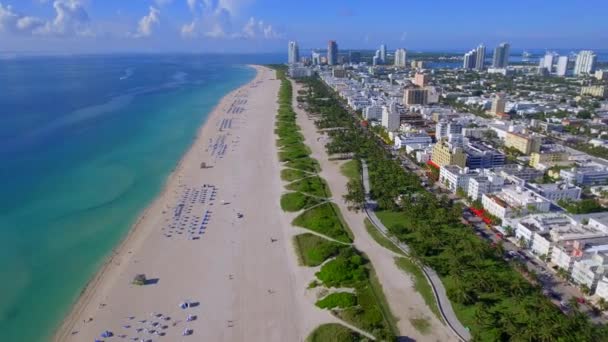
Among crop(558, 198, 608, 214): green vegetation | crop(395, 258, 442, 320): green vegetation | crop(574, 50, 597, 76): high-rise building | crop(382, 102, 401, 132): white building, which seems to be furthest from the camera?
crop(574, 50, 597, 76): high-rise building

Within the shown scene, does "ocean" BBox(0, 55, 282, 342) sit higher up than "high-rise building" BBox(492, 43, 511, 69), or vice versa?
"high-rise building" BBox(492, 43, 511, 69)

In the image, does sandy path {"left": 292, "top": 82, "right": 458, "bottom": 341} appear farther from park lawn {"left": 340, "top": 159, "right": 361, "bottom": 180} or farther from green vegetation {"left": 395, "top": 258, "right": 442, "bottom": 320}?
park lawn {"left": 340, "top": 159, "right": 361, "bottom": 180}

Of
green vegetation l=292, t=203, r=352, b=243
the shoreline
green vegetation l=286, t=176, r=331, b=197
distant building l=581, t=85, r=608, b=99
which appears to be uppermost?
distant building l=581, t=85, r=608, b=99

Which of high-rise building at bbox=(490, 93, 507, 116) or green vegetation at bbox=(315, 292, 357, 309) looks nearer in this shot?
green vegetation at bbox=(315, 292, 357, 309)

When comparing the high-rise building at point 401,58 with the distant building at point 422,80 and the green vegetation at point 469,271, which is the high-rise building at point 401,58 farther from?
the green vegetation at point 469,271

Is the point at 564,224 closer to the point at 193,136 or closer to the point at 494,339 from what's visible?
the point at 494,339

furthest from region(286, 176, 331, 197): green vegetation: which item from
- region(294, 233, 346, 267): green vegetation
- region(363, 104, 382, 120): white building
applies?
region(363, 104, 382, 120): white building
